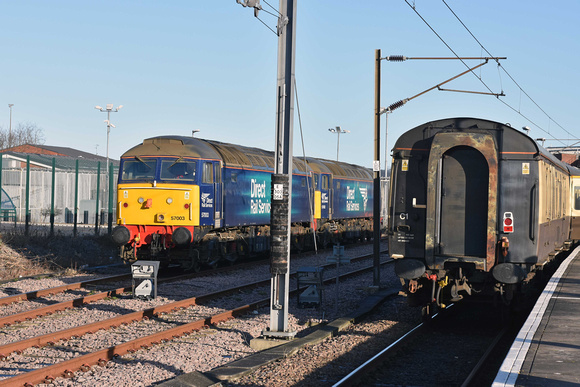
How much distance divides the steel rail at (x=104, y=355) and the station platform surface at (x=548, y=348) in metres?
5.12

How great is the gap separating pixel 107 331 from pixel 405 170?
5602mm

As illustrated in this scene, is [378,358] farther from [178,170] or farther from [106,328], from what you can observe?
[178,170]

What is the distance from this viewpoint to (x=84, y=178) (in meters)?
42.2

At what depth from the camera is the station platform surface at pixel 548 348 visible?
691 centimetres

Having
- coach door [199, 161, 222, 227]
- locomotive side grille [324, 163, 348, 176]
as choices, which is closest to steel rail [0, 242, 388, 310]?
coach door [199, 161, 222, 227]

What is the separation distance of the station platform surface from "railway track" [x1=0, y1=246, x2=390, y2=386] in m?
5.14

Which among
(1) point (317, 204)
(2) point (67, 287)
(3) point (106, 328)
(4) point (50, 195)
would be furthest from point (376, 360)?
(4) point (50, 195)

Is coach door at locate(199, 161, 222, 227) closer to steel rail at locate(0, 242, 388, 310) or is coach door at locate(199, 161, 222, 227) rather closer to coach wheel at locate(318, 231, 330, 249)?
steel rail at locate(0, 242, 388, 310)

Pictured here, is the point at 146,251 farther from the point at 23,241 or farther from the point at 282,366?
the point at 282,366

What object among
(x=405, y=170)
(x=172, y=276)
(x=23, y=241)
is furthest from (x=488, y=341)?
(x=23, y=241)

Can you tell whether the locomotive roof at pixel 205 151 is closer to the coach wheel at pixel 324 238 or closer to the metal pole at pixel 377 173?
the metal pole at pixel 377 173

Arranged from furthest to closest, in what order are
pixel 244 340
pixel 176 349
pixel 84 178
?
pixel 84 178 → pixel 244 340 → pixel 176 349

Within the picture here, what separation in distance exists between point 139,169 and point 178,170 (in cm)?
117

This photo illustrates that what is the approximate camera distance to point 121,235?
1912 cm
